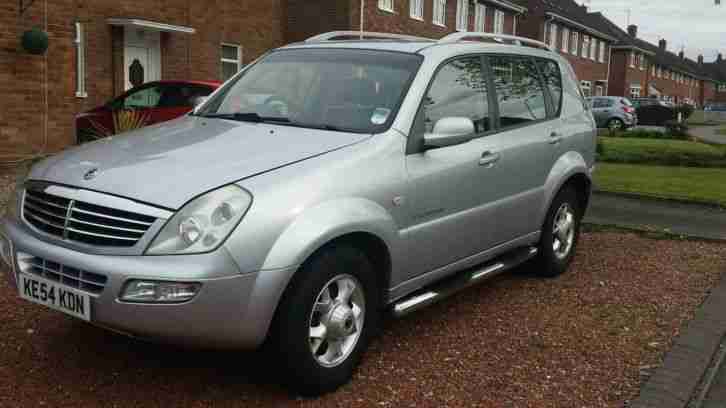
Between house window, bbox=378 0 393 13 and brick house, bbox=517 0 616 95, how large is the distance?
17.1 metres

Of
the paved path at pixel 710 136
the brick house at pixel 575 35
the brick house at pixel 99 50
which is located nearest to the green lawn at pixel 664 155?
the paved path at pixel 710 136

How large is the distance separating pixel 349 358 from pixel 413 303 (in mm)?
566

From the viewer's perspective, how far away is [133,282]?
310cm

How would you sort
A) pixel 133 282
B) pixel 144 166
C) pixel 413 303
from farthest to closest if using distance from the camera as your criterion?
pixel 413 303 → pixel 144 166 → pixel 133 282

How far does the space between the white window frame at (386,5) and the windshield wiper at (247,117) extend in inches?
875

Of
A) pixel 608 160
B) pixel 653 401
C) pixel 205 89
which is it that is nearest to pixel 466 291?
pixel 653 401

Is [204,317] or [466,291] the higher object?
[204,317]

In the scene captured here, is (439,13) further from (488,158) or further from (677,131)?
(488,158)

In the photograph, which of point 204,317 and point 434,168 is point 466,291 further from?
point 204,317

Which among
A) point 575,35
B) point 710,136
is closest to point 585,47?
point 575,35

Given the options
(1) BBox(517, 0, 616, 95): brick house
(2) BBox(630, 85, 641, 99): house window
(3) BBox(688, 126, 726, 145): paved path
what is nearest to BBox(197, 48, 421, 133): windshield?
(3) BBox(688, 126, 726, 145): paved path

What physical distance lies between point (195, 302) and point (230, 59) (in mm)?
18692

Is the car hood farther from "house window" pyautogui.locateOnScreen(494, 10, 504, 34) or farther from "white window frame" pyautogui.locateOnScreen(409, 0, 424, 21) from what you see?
"house window" pyautogui.locateOnScreen(494, 10, 504, 34)

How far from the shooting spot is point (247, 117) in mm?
4539
